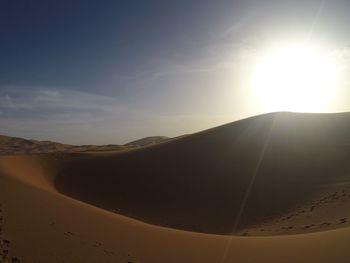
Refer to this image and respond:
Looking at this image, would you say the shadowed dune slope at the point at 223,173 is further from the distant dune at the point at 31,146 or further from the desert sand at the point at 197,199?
the distant dune at the point at 31,146

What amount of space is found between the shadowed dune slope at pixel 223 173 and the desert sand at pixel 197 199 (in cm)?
8

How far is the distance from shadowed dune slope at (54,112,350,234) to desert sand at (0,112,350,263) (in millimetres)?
75

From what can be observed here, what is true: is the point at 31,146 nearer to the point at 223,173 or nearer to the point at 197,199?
the point at 223,173

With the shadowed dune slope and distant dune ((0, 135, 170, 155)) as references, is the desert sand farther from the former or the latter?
distant dune ((0, 135, 170, 155))

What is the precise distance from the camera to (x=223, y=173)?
989 inches

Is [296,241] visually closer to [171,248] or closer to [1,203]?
[171,248]

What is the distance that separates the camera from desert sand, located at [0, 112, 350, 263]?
937cm

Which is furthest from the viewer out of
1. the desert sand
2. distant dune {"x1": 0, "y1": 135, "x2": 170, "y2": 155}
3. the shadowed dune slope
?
distant dune {"x1": 0, "y1": 135, "x2": 170, "y2": 155}

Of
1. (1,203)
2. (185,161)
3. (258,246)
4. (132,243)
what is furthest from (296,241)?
(185,161)

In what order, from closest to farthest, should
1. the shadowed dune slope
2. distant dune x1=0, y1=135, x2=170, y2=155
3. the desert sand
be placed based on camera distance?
the desert sand → the shadowed dune slope → distant dune x1=0, y1=135, x2=170, y2=155

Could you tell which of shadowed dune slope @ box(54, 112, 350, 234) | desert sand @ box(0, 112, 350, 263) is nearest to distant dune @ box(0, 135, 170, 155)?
desert sand @ box(0, 112, 350, 263)

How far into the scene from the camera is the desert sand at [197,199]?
937 cm

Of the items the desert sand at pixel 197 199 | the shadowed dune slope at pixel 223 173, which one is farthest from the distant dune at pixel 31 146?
the shadowed dune slope at pixel 223 173

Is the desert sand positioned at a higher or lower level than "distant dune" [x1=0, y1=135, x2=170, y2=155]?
lower
